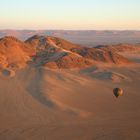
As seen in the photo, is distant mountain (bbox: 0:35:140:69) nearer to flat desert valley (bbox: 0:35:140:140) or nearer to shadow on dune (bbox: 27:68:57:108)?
flat desert valley (bbox: 0:35:140:140)

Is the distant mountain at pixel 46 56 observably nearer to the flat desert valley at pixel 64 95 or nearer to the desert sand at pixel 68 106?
the flat desert valley at pixel 64 95

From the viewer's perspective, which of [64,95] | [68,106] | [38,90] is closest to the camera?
[68,106]

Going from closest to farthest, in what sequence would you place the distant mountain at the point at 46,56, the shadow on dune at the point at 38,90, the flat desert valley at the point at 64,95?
the flat desert valley at the point at 64,95
the shadow on dune at the point at 38,90
the distant mountain at the point at 46,56

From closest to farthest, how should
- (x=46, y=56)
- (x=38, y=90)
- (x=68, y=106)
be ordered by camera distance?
(x=68, y=106) → (x=38, y=90) → (x=46, y=56)

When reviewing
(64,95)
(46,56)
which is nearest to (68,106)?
(64,95)

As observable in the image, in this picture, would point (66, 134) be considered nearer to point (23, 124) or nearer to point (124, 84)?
point (23, 124)

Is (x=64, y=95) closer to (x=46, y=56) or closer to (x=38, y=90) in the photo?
(x=38, y=90)

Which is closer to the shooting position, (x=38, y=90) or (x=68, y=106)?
(x=68, y=106)

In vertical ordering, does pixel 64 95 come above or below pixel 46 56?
below

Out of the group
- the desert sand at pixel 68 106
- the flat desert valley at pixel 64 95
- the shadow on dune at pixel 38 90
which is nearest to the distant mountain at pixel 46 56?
the flat desert valley at pixel 64 95
